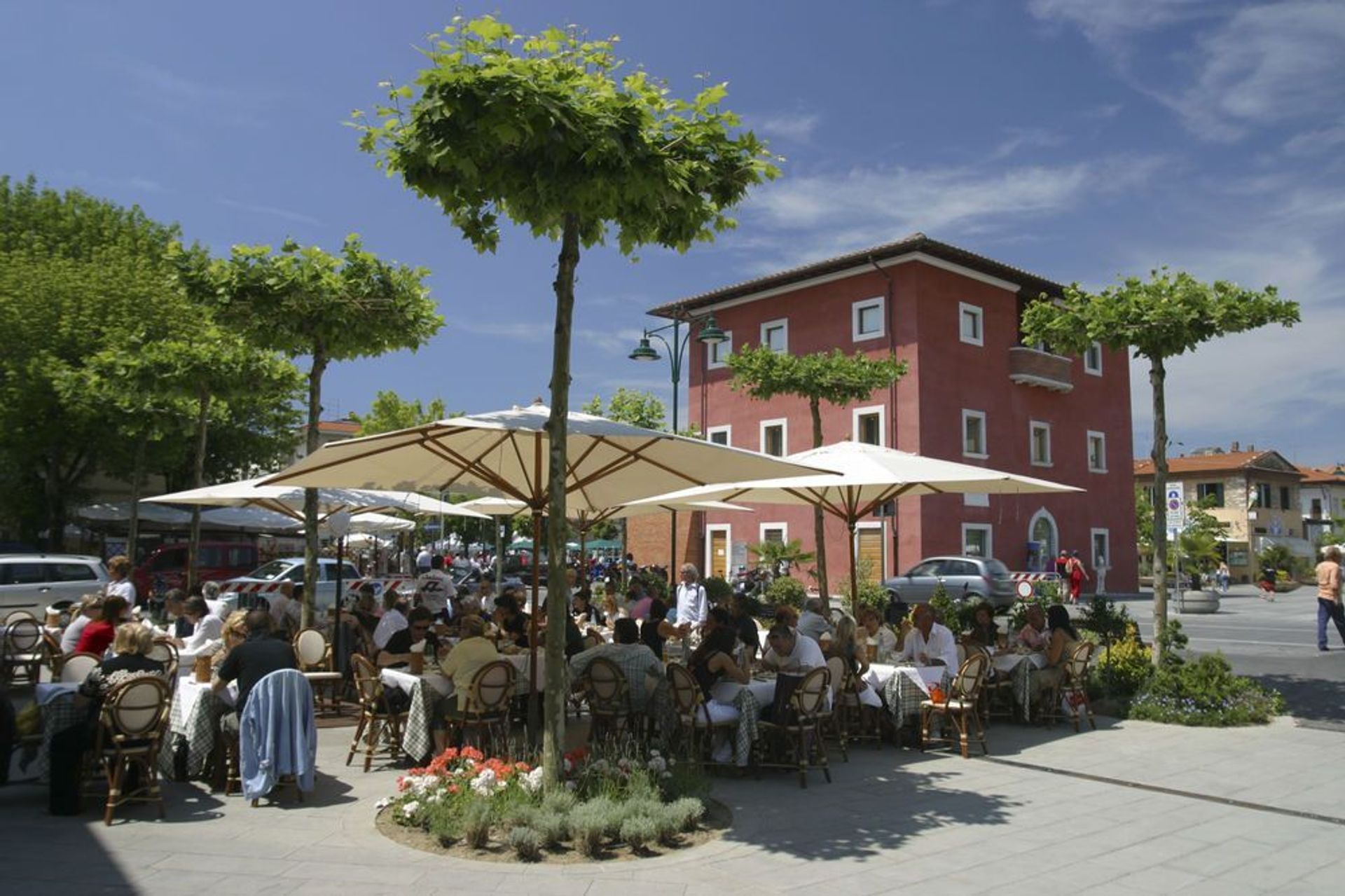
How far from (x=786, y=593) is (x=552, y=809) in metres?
17.4

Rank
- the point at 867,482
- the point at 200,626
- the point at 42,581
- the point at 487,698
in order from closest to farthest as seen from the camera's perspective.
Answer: the point at 487,698, the point at 867,482, the point at 200,626, the point at 42,581

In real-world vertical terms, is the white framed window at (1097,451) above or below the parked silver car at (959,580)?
above

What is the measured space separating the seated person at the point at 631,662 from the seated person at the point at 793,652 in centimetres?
103

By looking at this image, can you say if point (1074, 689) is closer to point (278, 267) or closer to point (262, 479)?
point (262, 479)

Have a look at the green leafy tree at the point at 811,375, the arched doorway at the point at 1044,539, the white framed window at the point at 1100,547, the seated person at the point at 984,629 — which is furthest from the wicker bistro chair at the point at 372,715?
the white framed window at the point at 1100,547

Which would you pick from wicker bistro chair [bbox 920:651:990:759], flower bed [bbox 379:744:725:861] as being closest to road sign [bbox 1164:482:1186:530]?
wicker bistro chair [bbox 920:651:990:759]

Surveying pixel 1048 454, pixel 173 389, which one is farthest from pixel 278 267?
pixel 1048 454

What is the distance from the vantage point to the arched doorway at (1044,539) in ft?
109

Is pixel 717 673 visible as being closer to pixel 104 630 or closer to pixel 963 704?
pixel 963 704

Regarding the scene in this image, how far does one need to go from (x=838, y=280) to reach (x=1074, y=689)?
24517 millimetres

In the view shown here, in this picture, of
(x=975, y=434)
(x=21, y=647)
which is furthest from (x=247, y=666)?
(x=975, y=434)

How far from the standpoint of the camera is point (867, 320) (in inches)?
1260

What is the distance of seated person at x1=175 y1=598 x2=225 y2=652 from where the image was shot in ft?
30.6

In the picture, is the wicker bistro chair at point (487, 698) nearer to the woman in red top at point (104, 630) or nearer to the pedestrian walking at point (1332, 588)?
the woman in red top at point (104, 630)
